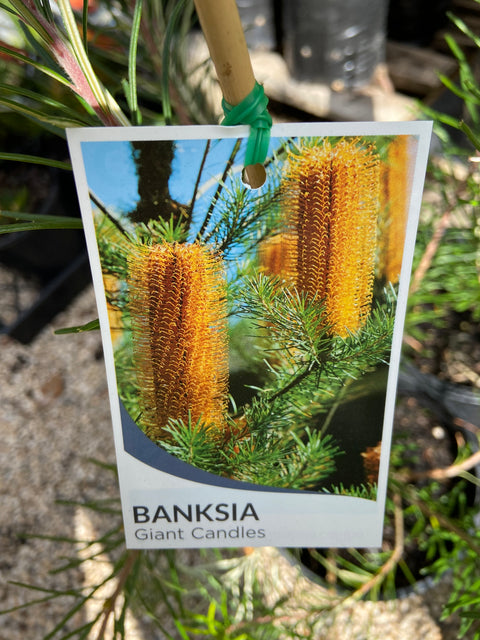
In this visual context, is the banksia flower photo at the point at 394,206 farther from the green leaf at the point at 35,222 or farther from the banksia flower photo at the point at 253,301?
the green leaf at the point at 35,222

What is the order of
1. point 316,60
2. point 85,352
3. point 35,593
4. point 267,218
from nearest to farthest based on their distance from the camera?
point 267,218, point 35,593, point 85,352, point 316,60

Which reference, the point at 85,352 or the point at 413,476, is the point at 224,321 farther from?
the point at 85,352

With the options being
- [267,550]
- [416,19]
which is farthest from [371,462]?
[416,19]

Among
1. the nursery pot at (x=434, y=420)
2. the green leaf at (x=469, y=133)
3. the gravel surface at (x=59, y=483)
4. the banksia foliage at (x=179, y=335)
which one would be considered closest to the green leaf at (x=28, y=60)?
the banksia foliage at (x=179, y=335)

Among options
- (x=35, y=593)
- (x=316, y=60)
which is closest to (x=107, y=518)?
(x=35, y=593)

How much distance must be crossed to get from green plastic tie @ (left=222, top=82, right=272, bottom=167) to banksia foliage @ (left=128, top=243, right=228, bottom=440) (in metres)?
0.06

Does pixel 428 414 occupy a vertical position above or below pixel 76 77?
below

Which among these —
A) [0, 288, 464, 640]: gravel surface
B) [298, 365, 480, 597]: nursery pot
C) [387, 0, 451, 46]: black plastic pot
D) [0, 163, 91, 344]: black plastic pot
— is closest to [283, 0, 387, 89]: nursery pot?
[387, 0, 451, 46]: black plastic pot

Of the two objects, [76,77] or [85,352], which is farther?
[85,352]

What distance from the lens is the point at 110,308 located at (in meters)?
0.33

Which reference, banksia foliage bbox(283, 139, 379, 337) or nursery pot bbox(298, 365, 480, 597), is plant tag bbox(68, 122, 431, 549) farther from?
nursery pot bbox(298, 365, 480, 597)

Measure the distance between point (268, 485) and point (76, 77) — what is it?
10.9 inches

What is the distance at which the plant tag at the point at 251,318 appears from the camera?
29 centimetres

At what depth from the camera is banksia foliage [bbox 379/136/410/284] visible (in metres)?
0.29
